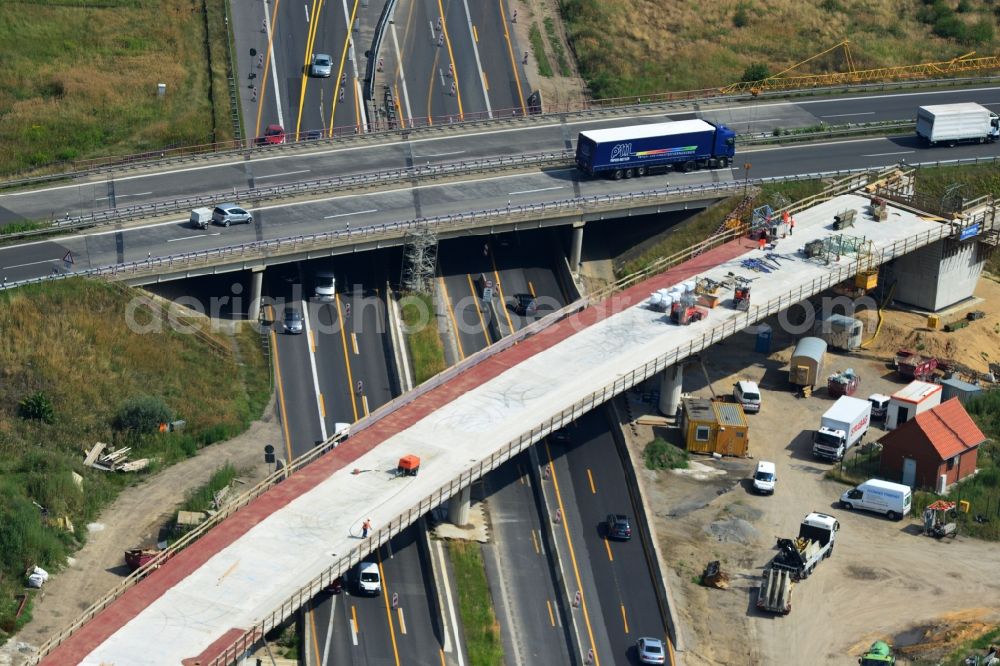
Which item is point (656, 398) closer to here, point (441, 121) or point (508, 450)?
point (508, 450)

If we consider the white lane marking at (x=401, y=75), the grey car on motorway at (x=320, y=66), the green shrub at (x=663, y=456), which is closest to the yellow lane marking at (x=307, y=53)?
the grey car on motorway at (x=320, y=66)

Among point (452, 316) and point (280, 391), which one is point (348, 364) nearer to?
point (280, 391)

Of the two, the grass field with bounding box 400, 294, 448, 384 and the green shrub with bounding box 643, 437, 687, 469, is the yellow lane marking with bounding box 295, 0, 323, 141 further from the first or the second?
the green shrub with bounding box 643, 437, 687, 469

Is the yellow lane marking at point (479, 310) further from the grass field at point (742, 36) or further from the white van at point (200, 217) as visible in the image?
the grass field at point (742, 36)

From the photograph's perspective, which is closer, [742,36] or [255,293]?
[255,293]

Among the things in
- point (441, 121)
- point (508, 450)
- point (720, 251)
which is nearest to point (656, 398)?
point (720, 251)

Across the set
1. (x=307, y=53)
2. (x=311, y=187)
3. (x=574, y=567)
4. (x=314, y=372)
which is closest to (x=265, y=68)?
(x=307, y=53)
